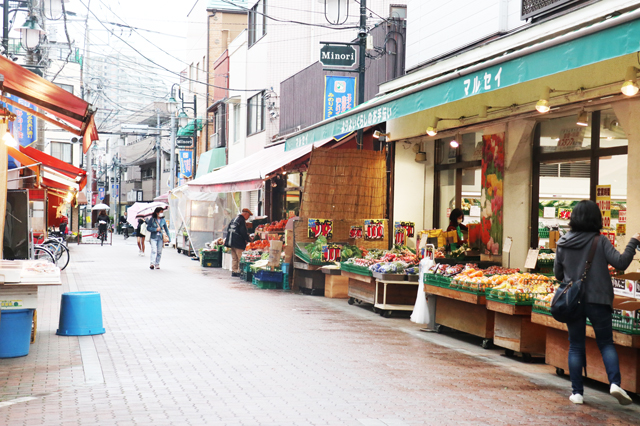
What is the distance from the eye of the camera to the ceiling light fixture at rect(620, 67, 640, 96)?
849cm

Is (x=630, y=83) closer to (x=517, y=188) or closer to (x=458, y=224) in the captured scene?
(x=517, y=188)

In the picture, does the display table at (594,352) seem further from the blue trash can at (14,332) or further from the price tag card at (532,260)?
the blue trash can at (14,332)

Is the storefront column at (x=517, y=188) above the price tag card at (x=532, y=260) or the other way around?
above

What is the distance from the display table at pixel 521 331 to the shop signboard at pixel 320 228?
748 cm

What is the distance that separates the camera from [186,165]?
47719mm

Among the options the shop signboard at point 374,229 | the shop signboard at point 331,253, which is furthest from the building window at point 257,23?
the shop signboard at point 331,253

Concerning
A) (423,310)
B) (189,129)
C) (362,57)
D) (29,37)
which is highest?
(189,129)

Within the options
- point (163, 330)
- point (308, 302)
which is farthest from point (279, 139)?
point (163, 330)

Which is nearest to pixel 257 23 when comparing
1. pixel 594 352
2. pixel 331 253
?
pixel 331 253

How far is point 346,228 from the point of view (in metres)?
17.0

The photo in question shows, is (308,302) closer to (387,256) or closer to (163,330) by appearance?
(387,256)

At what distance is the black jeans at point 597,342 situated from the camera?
6937mm

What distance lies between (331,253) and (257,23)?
18765mm

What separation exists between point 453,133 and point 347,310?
4.18 metres
